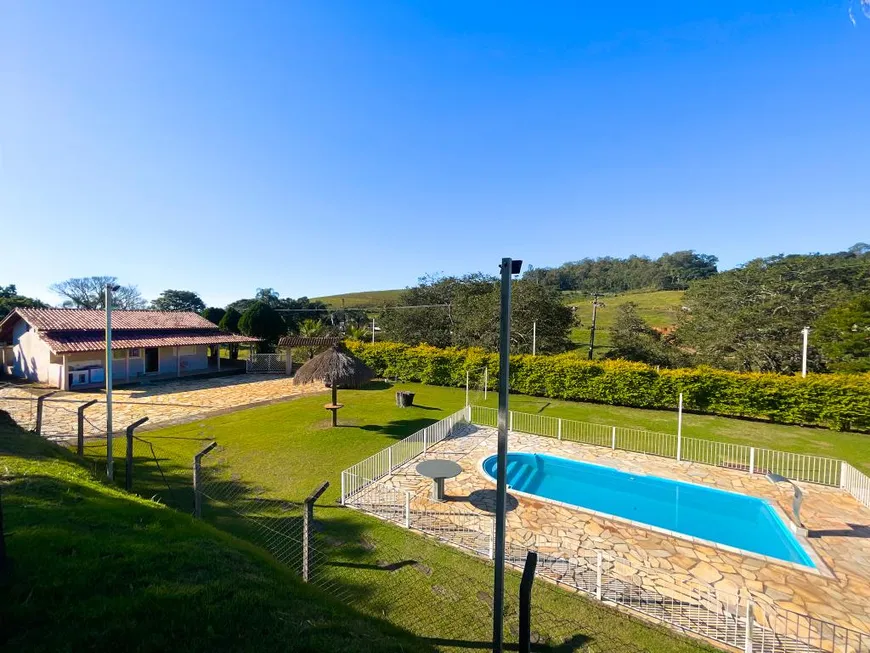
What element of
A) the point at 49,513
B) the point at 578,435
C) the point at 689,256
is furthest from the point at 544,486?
the point at 689,256

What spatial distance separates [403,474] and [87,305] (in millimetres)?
66698

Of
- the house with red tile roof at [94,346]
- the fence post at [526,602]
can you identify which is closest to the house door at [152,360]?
the house with red tile roof at [94,346]

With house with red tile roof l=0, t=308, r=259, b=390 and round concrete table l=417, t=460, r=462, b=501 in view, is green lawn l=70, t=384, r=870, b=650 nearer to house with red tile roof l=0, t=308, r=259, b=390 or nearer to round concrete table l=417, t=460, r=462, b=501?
round concrete table l=417, t=460, r=462, b=501

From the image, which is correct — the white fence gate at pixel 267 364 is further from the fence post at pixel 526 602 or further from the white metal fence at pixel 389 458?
the fence post at pixel 526 602

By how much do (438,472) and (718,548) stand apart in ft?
20.2

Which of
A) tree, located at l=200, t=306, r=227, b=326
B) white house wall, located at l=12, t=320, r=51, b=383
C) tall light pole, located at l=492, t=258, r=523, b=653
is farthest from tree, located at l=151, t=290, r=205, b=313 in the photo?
tall light pole, located at l=492, t=258, r=523, b=653

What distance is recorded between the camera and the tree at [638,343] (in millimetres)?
31566

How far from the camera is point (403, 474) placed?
11.2m

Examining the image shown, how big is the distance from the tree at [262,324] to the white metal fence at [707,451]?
24292 millimetres

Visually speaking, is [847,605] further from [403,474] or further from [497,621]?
[403,474]

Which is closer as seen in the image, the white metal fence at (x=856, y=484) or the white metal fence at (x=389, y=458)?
the white metal fence at (x=856, y=484)

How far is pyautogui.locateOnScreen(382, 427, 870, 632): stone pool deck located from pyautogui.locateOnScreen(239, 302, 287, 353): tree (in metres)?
26.9

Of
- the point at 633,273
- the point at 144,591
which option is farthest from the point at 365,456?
the point at 633,273

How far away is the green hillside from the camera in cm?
4978
